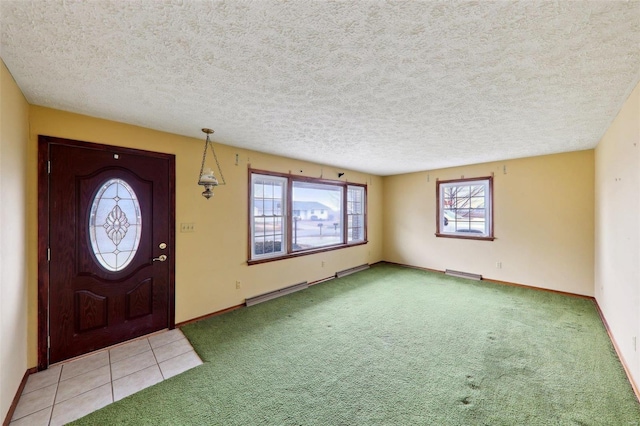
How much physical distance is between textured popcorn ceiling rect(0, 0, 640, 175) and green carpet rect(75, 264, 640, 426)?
7.96 feet

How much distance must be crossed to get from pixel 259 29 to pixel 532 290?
18.7 feet

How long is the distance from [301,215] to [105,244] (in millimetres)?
2992

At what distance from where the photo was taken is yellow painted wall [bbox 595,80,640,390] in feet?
6.74

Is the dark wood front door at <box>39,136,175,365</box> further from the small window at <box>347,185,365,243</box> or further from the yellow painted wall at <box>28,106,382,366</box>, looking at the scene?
the small window at <box>347,185,365,243</box>

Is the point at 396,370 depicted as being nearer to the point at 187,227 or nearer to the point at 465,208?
the point at 187,227

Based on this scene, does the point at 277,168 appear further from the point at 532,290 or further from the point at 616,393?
the point at 532,290

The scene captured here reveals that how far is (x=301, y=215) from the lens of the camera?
4.99 meters

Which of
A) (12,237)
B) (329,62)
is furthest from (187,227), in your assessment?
(329,62)

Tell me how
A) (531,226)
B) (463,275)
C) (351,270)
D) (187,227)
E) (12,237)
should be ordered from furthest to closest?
(351,270)
(463,275)
(531,226)
(187,227)
(12,237)

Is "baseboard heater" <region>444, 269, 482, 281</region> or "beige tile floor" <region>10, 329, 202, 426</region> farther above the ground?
"baseboard heater" <region>444, 269, 482, 281</region>

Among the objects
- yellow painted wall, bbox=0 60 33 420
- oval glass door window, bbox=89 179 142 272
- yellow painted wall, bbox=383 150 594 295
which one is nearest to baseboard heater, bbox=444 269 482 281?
yellow painted wall, bbox=383 150 594 295

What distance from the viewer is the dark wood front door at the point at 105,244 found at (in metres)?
2.47

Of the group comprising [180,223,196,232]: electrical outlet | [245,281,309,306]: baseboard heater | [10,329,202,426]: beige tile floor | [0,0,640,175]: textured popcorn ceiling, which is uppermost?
[0,0,640,175]: textured popcorn ceiling

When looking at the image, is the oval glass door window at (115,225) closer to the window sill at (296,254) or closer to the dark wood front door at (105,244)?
the dark wood front door at (105,244)
